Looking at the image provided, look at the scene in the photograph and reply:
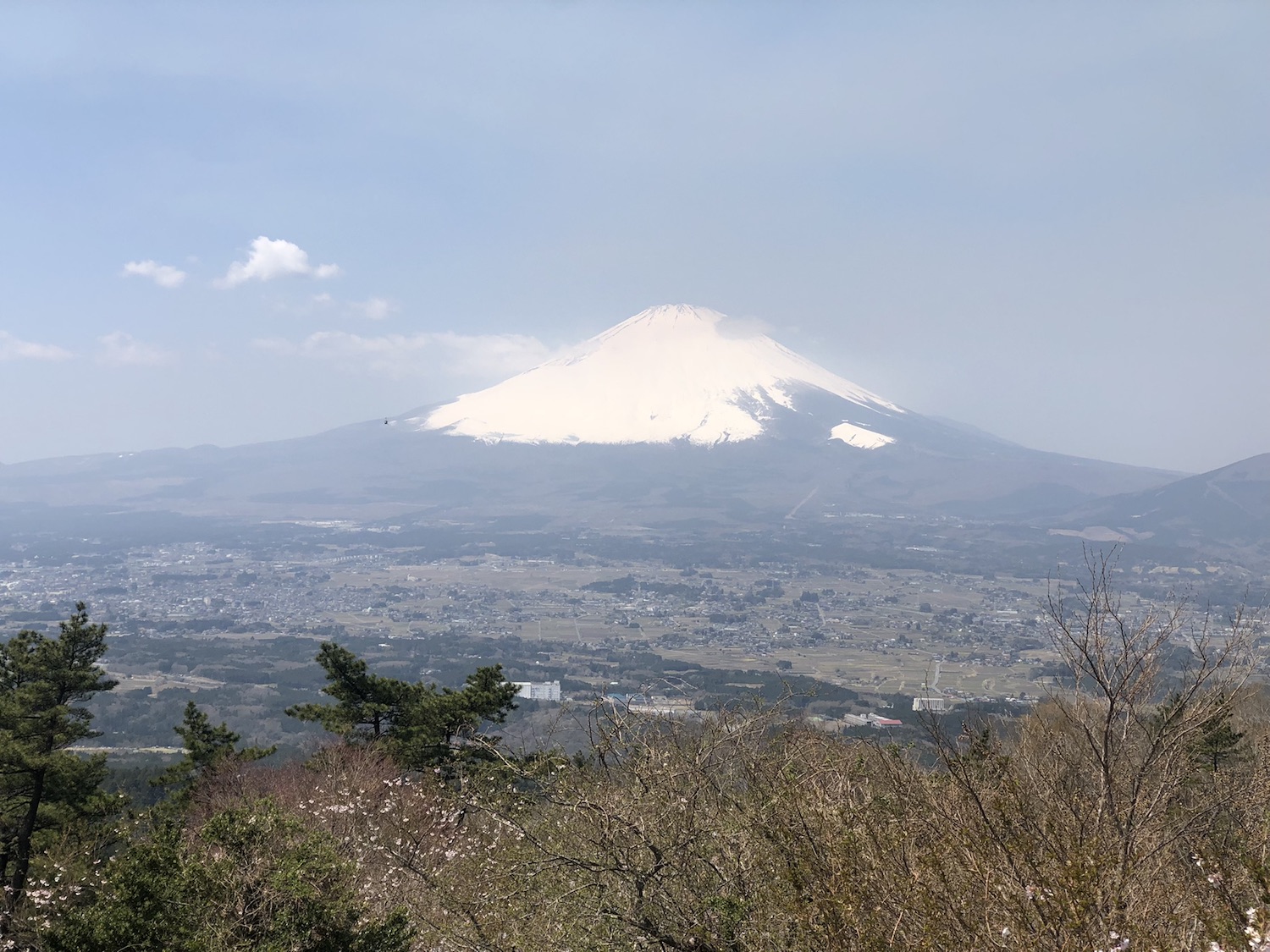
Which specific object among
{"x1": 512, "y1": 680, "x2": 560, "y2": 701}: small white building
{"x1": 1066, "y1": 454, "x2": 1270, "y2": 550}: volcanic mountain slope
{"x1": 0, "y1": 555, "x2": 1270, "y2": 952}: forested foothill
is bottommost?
{"x1": 512, "y1": 680, "x2": 560, "y2": 701}: small white building

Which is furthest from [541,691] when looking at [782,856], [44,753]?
[782,856]

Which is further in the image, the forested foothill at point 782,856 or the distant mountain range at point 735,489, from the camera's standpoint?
the distant mountain range at point 735,489

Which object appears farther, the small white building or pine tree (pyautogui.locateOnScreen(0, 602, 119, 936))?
the small white building

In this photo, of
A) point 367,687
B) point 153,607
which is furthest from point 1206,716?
point 153,607

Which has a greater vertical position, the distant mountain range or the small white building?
the distant mountain range

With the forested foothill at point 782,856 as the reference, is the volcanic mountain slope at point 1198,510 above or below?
below

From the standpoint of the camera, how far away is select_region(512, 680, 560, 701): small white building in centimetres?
4728

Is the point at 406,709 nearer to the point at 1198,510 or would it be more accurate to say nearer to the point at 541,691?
the point at 541,691

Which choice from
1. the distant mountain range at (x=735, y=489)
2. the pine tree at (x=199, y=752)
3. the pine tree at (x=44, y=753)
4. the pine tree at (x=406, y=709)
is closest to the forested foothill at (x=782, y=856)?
the pine tree at (x=44, y=753)

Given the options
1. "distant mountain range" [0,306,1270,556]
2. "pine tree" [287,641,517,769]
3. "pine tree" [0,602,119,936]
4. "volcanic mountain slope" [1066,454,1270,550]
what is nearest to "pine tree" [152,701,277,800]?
"pine tree" [287,641,517,769]

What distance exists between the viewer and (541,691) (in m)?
49.2

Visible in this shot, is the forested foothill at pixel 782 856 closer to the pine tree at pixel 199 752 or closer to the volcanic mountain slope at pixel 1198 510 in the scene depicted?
the pine tree at pixel 199 752

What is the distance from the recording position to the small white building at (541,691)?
47.3 meters

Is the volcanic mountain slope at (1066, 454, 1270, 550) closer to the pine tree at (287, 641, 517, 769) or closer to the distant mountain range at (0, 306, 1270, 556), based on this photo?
the distant mountain range at (0, 306, 1270, 556)
